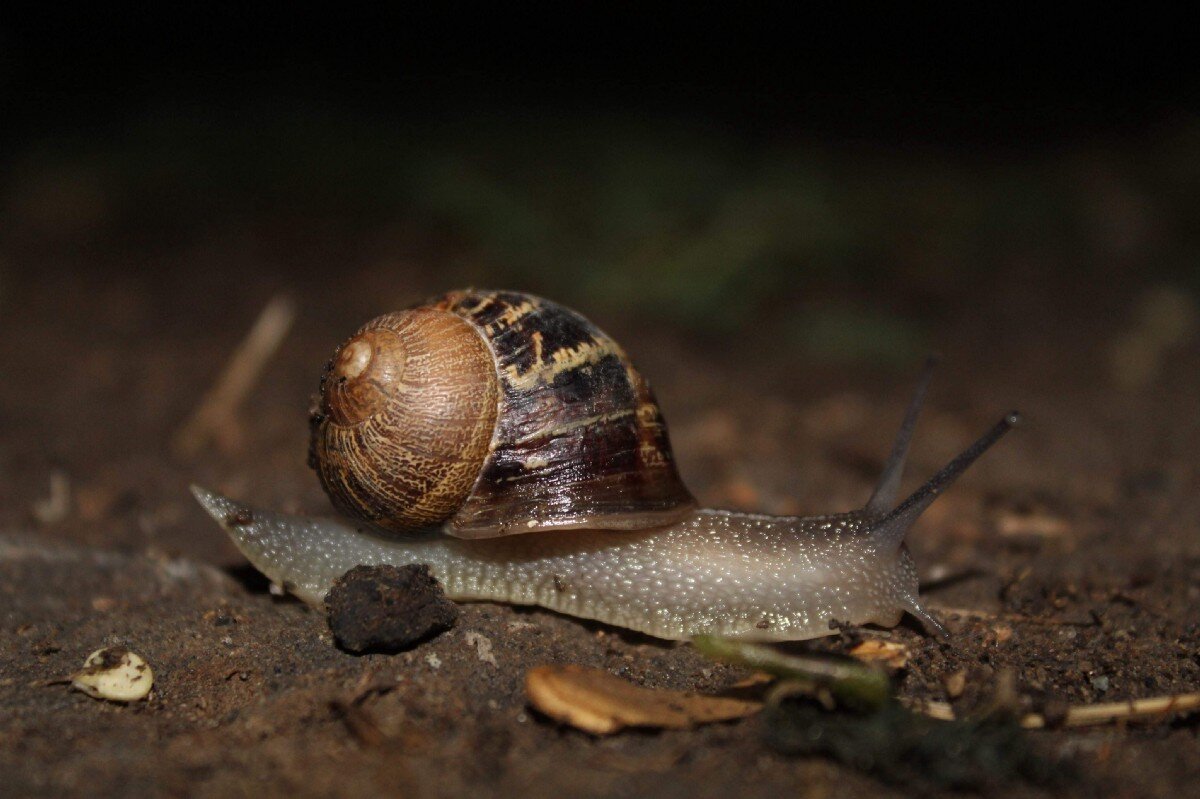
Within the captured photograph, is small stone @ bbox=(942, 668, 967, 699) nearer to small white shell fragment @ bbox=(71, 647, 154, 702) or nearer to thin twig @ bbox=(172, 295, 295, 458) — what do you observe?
small white shell fragment @ bbox=(71, 647, 154, 702)

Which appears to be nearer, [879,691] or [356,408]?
[879,691]

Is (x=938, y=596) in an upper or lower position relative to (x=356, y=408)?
lower

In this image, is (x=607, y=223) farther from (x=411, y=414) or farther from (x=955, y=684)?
(x=955, y=684)

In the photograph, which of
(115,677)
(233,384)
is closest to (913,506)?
(115,677)

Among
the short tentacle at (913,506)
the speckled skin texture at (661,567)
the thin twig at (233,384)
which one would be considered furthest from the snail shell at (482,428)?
the thin twig at (233,384)

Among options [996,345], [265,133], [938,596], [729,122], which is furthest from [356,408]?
[729,122]

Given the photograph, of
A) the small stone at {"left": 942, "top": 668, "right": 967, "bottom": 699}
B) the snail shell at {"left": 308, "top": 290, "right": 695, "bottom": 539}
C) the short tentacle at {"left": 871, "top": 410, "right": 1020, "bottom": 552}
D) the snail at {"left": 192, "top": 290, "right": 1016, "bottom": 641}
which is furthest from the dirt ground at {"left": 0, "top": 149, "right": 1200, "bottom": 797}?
the snail shell at {"left": 308, "top": 290, "right": 695, "bottom": 539}

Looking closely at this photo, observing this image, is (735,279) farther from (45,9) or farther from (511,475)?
(45,9)
